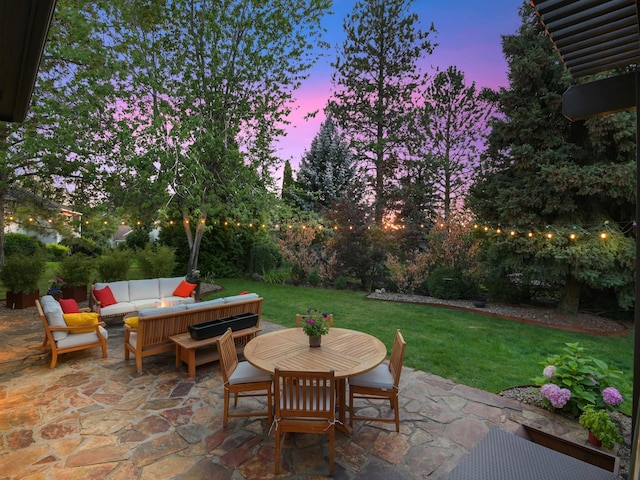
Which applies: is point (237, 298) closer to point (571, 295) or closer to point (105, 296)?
point (105, 296)

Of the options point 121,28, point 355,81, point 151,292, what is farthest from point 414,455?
point 355,81

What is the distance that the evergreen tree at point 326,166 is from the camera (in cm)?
1936

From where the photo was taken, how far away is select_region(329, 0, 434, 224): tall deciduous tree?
562 inches

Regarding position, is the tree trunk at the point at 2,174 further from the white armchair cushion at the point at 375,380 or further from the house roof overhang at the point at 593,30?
the house roof overhang at the point at 593,30

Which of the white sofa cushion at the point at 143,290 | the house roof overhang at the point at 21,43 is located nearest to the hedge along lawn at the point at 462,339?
the white sofa cushion at the point at 143,290

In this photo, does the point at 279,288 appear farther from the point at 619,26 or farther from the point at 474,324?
the point at 619,26

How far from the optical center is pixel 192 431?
3266mm

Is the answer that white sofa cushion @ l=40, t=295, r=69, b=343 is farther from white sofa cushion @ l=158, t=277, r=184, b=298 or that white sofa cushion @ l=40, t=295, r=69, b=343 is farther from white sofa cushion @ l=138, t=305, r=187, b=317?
white sofa cushion @ l=158, t=277, r=184, b=298

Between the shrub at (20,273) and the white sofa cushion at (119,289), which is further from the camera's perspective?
the shrub at (20,273)

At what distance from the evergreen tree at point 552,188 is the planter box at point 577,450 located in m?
5.78

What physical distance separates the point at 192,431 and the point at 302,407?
1370 millimetres

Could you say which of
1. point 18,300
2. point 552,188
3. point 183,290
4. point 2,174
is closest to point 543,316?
point 552,188

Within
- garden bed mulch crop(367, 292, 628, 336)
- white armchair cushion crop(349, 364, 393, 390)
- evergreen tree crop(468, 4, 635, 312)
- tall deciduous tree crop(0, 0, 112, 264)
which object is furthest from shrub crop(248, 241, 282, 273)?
white armchair cushion crop(349, 364, 393, 390)

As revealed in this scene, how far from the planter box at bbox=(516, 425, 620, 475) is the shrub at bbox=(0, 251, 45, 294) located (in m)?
10.3
